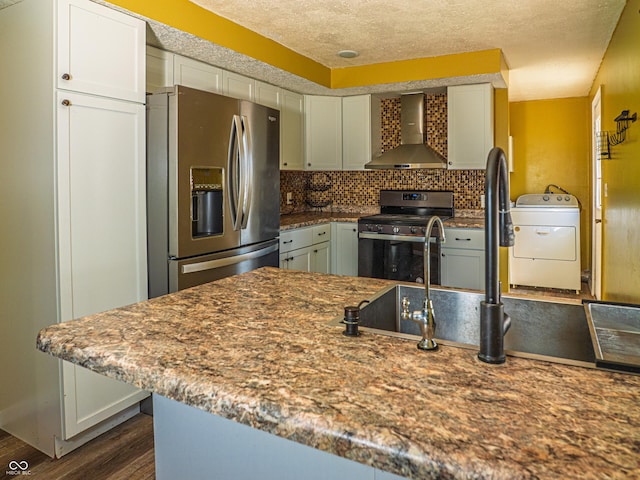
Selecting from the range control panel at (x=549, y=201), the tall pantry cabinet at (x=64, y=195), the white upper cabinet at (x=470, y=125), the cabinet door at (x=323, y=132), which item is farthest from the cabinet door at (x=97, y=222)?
the range control panel at (x=549, y=201)

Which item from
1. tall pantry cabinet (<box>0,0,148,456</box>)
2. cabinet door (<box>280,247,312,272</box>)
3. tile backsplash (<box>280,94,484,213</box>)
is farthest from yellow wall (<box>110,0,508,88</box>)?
cabinet door (<box>280,247,312,272</box>)

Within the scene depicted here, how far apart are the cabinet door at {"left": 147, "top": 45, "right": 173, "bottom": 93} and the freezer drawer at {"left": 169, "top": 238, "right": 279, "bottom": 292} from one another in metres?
1.05

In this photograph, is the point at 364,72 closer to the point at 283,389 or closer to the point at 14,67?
the point at 14,67

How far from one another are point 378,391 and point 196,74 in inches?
113

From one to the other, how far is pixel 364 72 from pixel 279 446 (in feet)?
12.2

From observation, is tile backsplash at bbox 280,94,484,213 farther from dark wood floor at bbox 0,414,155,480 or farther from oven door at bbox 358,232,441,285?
dark wood floor at bbox 0,414,155,480

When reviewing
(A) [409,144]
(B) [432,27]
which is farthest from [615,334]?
(A) [409,144]

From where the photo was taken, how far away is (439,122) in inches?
179

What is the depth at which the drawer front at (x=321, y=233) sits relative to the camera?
416 cm

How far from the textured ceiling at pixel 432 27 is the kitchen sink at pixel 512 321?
78.0 inches

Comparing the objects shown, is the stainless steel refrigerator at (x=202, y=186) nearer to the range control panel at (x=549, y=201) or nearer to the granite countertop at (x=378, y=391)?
the granite countertop at (x=378, y=391)

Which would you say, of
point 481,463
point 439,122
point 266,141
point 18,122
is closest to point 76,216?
point 18,122

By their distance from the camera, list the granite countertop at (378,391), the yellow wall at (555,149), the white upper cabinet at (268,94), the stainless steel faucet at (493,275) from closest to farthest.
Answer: the granite countertop at (378,391)
the stainless steel faucet at (493,275)
the white upper cabinet at (268,94)
the yellow wall at (555,149)

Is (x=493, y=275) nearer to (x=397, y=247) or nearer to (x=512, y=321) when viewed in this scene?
(x=512, y=321)
